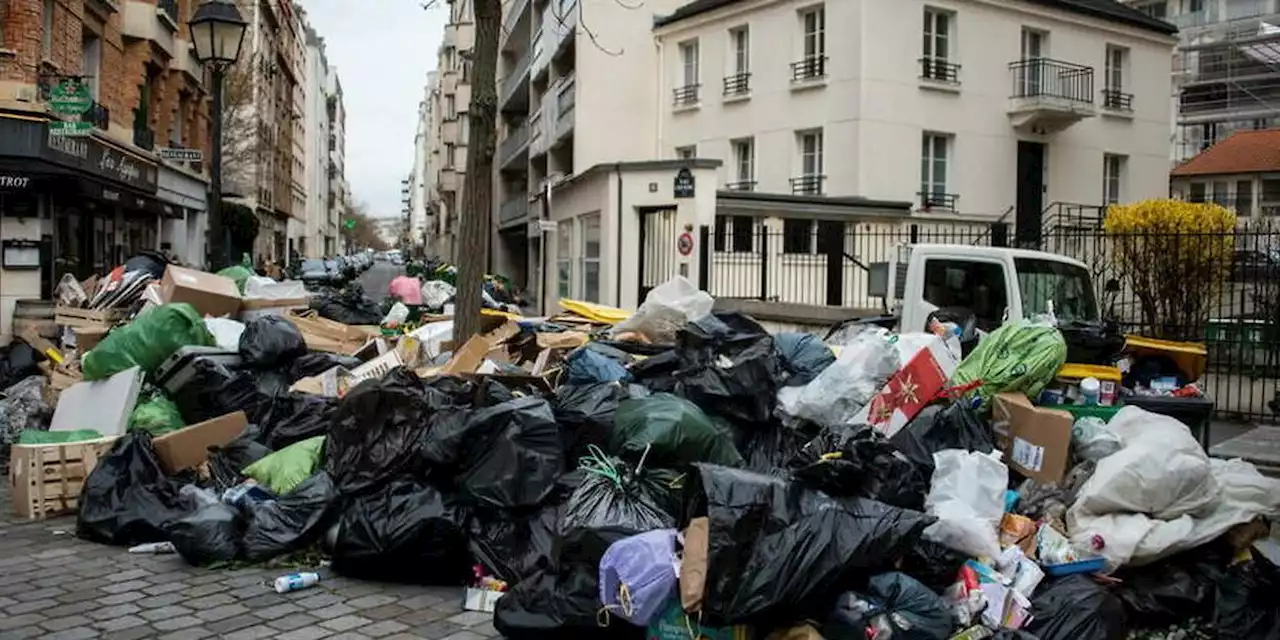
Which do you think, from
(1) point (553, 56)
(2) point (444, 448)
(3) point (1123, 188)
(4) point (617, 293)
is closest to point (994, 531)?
(2) point (444, 448)

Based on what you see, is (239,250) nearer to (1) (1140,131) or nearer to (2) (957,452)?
(1) (1140,131)

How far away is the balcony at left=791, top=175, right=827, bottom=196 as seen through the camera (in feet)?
75.0

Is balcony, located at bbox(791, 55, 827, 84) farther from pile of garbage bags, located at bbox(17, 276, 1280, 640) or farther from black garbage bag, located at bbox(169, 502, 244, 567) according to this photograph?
black garbage bag, located at bbox(169, 502, 244, 567)

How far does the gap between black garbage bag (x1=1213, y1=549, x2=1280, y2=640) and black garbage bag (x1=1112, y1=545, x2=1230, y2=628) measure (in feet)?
0.39

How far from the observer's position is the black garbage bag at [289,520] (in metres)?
5.82

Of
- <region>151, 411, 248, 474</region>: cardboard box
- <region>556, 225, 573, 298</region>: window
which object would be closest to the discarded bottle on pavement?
<region>151, 411, 248, 474</region>: cardboard box

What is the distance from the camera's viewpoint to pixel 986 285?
9812 mm

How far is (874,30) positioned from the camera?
22.1 m

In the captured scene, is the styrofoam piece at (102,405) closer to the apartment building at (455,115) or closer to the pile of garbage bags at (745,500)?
the pile of garbage bags at (745,500)

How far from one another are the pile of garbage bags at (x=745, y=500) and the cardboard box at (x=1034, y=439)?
0.11ft

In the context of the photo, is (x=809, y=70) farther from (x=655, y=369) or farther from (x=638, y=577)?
(x=638, y=577)

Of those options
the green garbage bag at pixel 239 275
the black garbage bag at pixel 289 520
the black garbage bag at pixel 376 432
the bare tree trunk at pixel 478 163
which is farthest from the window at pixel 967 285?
the green garbage bag at pixel 239 275

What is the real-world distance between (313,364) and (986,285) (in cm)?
617

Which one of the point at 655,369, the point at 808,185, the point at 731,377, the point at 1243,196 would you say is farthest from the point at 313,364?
the point at 1243,196
